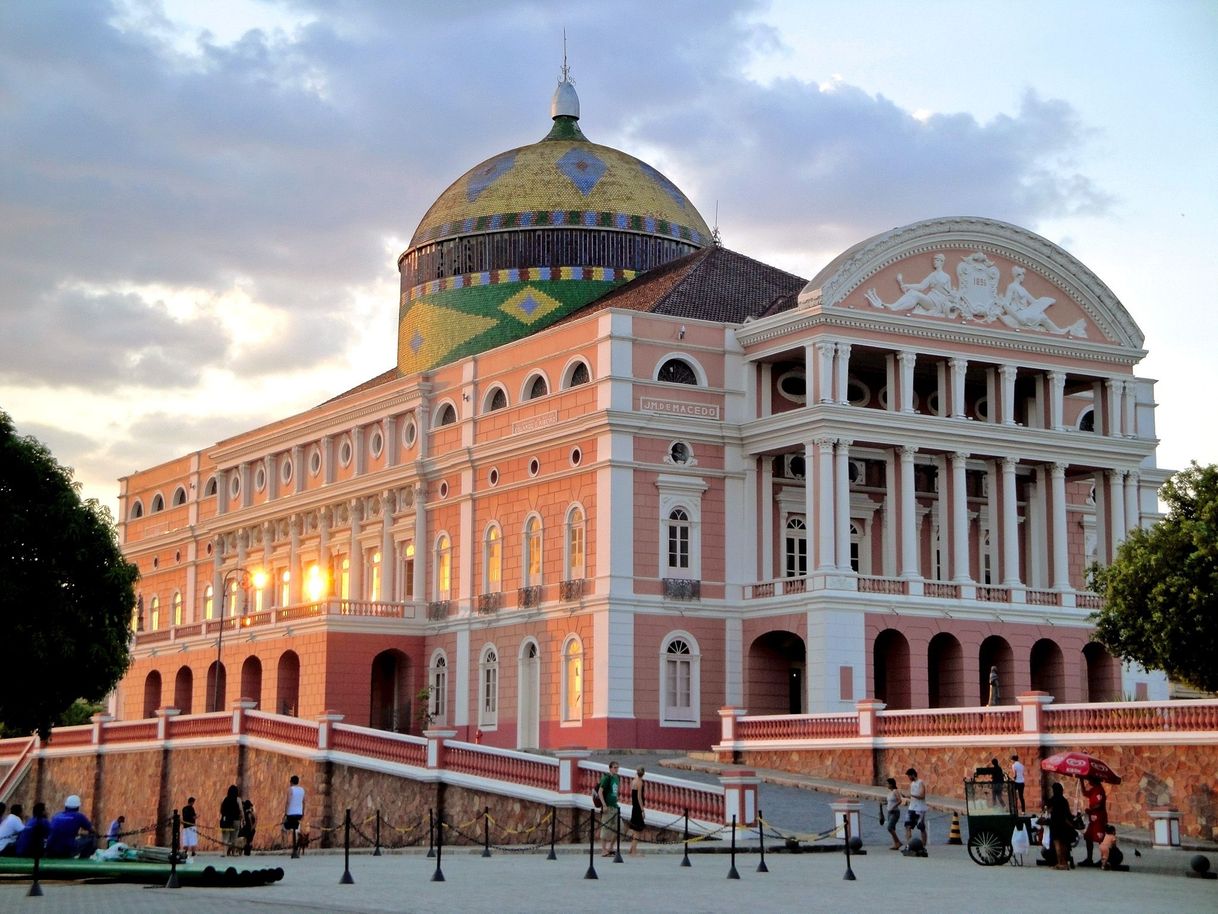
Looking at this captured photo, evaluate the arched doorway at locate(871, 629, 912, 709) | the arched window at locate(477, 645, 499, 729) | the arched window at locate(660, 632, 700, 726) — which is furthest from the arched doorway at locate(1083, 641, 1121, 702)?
the arched window at locate(477, 645, 499, 729)

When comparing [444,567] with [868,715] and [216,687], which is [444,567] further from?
[868,715]

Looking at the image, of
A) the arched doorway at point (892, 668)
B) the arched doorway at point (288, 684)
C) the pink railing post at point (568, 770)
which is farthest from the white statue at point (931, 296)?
the arched doorway at point (288, 684)

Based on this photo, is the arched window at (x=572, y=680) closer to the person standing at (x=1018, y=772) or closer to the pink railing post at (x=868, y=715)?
the pink railing post at (x=868, y=715)

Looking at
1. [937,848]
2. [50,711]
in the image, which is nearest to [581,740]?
[50,711]

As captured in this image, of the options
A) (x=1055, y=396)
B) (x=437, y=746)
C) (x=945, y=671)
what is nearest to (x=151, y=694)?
(x=945, y=671)

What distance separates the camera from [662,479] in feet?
169

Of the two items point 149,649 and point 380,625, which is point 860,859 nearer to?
point 380,625

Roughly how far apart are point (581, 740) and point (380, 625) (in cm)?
→ 907

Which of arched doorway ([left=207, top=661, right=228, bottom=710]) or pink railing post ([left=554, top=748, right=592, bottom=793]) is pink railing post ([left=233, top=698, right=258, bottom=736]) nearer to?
arched doorway ([left=207, top=661, right=228, bottom=710])

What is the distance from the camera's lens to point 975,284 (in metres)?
53.1

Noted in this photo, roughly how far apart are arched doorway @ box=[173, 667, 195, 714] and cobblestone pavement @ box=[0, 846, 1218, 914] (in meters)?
35.3

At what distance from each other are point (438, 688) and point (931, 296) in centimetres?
1764

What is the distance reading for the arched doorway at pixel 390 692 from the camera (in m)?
58.0

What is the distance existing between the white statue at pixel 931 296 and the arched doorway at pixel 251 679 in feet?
74.1
